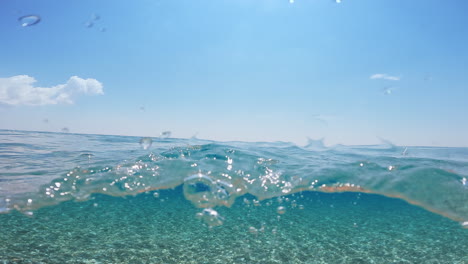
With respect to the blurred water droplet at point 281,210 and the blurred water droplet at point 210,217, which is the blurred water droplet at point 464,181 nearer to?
the blurred water droplet at point 281,210

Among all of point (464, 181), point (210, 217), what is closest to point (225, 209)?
point (210, 217)

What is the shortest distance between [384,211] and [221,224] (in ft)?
25.8

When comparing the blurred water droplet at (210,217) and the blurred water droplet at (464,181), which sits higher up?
the blurred water droplet at (464,181)

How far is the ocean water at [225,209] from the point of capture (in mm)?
→ 6062

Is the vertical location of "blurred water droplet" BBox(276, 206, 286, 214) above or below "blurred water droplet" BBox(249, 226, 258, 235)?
below

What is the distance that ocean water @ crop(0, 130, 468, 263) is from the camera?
606 cm

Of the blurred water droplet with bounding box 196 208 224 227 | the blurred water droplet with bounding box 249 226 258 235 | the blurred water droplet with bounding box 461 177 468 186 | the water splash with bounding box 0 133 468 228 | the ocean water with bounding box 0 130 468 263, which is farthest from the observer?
the blurred water droplet with bounding box 461 177 468 186

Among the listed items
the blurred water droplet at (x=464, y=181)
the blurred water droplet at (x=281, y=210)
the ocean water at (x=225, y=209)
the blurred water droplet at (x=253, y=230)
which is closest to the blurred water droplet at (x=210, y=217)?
the ocean water at (x=225, y=209)

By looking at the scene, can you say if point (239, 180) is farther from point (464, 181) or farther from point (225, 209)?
point (464, 181)

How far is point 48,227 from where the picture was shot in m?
7.11

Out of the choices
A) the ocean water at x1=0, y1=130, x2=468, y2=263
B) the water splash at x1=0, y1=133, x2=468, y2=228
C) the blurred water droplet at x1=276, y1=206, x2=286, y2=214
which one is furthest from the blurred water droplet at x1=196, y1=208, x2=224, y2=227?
the blurred water droplet at x1=276, y1=206, x2=286, y2=214

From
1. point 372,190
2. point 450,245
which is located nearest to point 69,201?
point 372,190

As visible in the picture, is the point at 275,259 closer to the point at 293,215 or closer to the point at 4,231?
the point at 293,215

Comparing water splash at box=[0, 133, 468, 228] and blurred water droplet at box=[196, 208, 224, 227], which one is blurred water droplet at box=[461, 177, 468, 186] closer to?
water splash at box=[0, 133, 468, 228]
